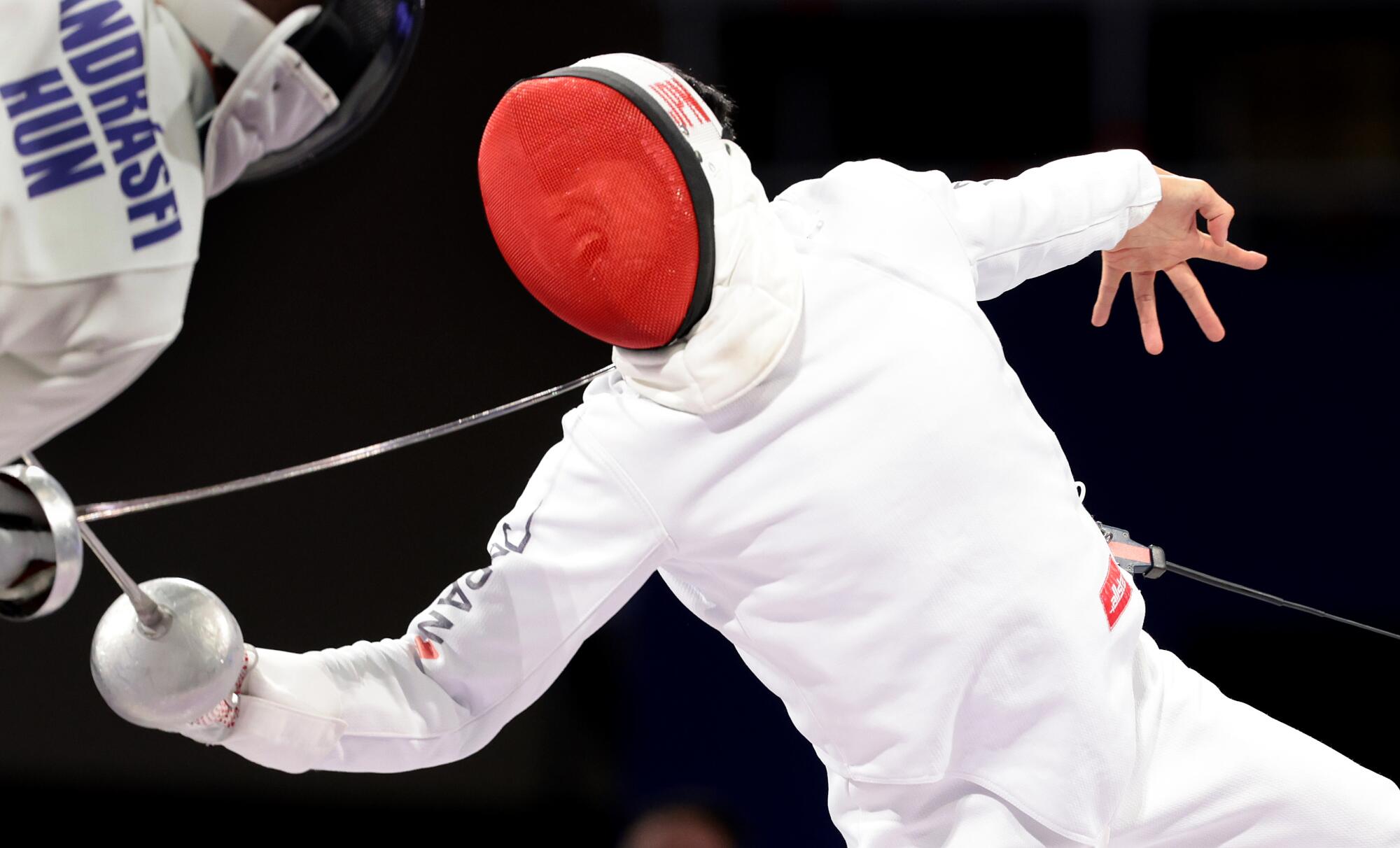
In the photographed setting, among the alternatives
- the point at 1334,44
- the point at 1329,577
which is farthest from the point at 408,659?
the point at 1334,44

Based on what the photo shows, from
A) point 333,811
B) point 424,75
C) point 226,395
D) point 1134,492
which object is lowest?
point 333,811

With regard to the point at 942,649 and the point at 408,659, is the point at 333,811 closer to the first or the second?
the point at 408,659

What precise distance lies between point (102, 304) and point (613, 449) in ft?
1.77

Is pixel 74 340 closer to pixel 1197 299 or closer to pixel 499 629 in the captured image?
pixel 499 629

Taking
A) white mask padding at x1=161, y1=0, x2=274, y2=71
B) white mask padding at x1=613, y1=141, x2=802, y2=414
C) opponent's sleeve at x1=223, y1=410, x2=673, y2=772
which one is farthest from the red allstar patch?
white mask padding at x1=161, y1=0, x2=274, y2=71

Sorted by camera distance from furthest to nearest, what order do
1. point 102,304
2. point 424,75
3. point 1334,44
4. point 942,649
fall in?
point 1334,44 → point 424,75 → point 942,649 → point 102,304

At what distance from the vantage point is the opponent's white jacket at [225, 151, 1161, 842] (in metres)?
1.33

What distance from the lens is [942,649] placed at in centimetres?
135

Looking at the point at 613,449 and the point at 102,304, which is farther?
the point at 613,449

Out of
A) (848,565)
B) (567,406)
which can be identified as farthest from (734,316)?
(567,406)

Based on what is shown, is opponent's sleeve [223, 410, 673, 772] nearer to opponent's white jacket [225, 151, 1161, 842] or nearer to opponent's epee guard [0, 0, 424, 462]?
opponent's white jacket [225, 151, 1161, 842]

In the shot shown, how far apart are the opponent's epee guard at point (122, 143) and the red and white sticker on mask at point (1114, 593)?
92 cm

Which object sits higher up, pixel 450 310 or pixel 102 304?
pixel 102 304

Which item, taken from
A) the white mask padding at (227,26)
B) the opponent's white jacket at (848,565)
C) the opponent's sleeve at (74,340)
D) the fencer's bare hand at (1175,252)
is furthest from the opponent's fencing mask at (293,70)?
the fencer's bare hand at (1175,252)
